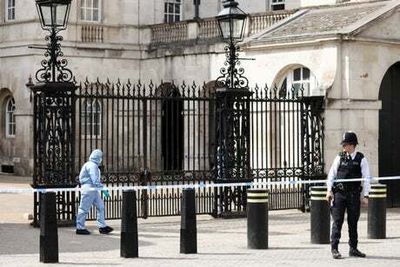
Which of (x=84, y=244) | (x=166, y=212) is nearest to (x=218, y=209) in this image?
(x=166, y=212)

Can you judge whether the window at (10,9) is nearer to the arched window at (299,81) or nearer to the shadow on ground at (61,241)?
the arched window at (299,81)

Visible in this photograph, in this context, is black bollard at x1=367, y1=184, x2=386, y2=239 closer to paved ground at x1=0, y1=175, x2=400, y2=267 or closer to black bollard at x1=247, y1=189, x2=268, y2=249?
paved ground at x1=0, y1=175, x2=400, y2=267

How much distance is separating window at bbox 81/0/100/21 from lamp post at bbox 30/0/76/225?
19.4m

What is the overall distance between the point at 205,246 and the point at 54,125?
16.0ft

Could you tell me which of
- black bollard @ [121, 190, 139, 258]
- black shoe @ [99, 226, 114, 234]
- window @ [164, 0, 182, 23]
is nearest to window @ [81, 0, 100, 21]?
window @ [164, 0, 182, 23]

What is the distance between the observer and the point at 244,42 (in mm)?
28297

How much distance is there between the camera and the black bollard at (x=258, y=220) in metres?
17.3

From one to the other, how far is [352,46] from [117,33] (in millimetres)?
17342

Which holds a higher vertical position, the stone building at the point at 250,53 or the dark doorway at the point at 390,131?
the stone building at the point at 250,53

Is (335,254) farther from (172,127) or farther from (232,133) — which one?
(172,127)

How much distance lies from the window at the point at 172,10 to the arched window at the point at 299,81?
1536cm

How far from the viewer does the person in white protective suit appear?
19609mm

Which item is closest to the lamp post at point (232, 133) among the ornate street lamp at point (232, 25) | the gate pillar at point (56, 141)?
the ornate street lamp at point (232, 25)

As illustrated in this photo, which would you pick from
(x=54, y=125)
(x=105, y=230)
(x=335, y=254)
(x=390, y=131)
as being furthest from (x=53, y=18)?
(x=390, y=131)
